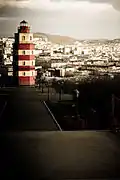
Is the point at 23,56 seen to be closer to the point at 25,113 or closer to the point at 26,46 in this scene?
the point at 26,46

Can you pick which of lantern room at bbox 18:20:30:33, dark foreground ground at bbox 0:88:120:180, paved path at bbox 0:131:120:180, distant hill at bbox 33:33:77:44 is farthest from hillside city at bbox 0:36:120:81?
paved path at bbox 0:131:120:180

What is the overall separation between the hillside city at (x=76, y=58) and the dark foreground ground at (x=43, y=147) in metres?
0.33

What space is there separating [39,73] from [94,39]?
0.68 meters

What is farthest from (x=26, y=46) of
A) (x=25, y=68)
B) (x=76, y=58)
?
(x=76, y=58)

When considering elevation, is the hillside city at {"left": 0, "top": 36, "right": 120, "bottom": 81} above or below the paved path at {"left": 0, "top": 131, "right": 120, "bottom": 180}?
above

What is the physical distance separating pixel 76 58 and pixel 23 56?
1.84 ft

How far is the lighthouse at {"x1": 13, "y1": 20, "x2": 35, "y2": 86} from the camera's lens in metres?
3.68

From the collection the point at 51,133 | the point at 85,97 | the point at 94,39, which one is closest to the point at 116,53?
the point at 94,39

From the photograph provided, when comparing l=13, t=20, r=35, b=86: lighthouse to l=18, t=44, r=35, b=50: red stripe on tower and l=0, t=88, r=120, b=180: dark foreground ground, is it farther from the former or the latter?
l=0, t=88, r=120, b=180: dark foreground ground

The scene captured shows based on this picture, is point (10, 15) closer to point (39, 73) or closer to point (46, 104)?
point (39, 73)

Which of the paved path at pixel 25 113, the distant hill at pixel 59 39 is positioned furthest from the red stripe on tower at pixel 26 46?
the paved path at pixel 25 113

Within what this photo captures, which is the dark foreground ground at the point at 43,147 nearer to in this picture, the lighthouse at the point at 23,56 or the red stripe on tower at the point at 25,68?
the lighthouse at the point at 23,56

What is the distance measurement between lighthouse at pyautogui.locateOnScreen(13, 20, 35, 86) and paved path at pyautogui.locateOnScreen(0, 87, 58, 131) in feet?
0.34

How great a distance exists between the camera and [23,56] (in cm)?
369
